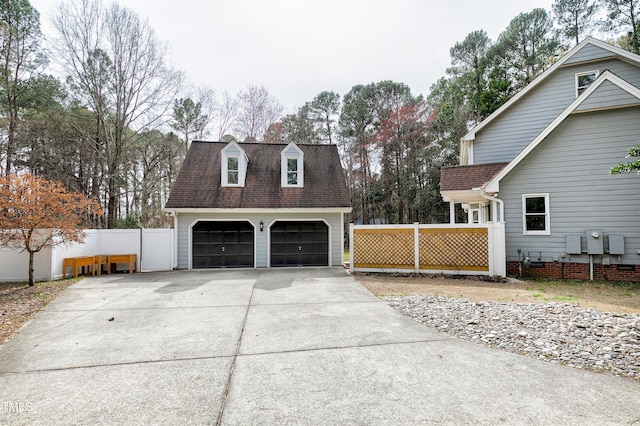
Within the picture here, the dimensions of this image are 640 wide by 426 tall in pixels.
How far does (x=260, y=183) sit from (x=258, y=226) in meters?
2.11

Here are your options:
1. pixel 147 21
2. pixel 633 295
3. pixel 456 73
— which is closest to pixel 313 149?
pixel 147 21

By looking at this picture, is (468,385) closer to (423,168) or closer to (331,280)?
(331,280)

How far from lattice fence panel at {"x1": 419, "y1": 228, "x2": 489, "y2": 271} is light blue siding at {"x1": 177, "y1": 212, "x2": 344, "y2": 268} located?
4007 millimetres

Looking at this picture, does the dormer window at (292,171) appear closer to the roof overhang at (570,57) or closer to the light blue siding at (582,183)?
the roof overhang at (570,57)

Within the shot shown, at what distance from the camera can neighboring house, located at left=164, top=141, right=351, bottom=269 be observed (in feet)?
39.7

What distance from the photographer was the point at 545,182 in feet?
30.1

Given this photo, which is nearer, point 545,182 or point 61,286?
point 61,286

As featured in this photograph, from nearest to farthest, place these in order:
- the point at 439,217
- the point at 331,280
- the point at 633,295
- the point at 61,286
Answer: the point at 633,295
the point at 61,286
the point at 331,280
the point at 439,217

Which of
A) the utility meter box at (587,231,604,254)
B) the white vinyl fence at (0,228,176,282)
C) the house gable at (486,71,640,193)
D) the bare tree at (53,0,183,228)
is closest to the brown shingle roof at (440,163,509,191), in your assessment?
the house gable at (486,71,640,193)

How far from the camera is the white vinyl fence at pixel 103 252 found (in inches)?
365

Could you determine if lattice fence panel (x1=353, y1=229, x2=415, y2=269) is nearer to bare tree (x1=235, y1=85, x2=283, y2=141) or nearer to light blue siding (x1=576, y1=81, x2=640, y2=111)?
light blue siding (x1=576, y1=81, x2=640, y2=111)

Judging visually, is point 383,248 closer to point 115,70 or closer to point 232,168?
point 232,168

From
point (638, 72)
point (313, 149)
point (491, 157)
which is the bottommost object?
point (491, 157)

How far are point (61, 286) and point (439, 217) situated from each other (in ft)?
76.8
